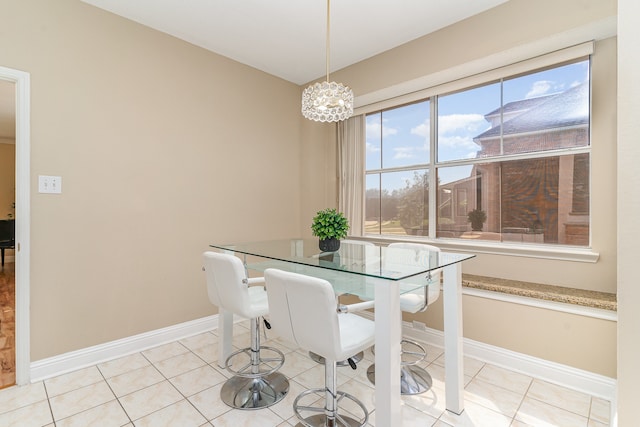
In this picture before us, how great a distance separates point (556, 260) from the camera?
8.18ft

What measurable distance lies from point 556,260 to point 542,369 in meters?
0.84

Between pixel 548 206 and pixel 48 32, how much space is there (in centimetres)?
414

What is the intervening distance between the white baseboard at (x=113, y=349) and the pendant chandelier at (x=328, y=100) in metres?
2.32

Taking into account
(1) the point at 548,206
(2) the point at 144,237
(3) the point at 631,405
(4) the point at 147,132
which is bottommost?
(3) the point at 631,405

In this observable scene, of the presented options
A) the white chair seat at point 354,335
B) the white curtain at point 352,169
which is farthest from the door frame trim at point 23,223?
the white curtain at point 352,169

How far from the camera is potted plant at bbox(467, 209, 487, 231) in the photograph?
2.97 metres

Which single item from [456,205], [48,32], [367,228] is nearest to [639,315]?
[456,205]

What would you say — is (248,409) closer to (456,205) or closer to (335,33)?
(456,205)

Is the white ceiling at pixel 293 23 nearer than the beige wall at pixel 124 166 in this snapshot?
No

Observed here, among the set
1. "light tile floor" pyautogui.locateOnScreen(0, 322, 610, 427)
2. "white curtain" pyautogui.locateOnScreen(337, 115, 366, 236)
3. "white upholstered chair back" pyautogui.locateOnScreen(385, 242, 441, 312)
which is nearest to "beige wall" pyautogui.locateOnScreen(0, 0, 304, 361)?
"light tile floor" pyautogui.locateOnScreen(0, 322, 610, 427)

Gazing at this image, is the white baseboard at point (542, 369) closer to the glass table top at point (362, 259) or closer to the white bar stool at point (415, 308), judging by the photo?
the white bar stool at point (415, 308)

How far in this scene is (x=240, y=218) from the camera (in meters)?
3.47

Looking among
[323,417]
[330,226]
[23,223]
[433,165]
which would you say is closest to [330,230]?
[330,226]

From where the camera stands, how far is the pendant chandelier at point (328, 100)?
2217 mm
